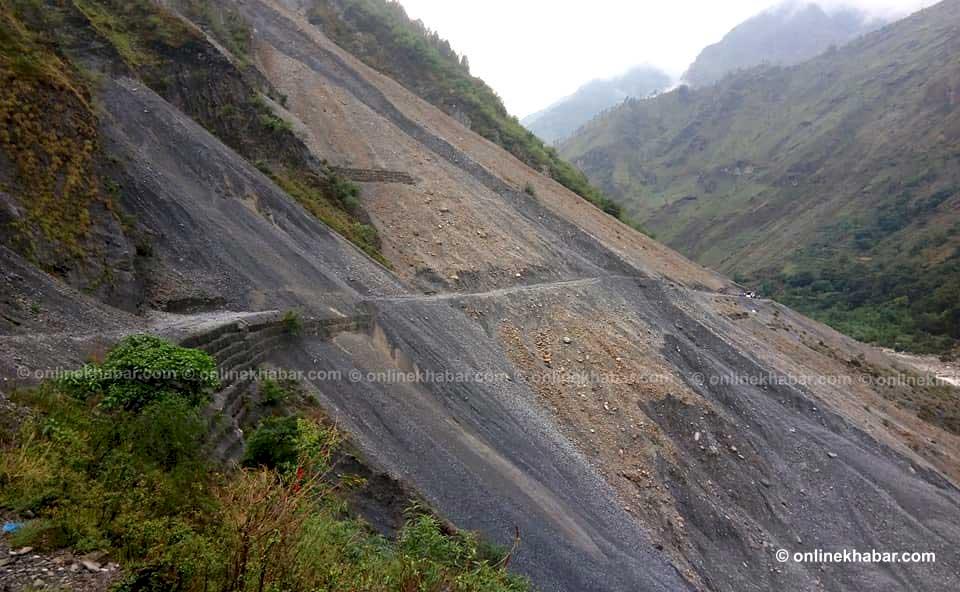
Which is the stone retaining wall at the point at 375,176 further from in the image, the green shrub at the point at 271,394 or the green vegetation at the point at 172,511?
the green vegetation at the point at 172,511

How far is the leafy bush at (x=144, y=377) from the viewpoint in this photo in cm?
570

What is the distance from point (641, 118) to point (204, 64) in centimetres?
16878

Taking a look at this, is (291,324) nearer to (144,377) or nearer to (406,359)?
(406,359)

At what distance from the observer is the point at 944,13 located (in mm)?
154250

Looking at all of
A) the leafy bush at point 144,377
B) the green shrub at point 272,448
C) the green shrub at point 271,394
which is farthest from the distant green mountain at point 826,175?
the leafy bush at point 144,377

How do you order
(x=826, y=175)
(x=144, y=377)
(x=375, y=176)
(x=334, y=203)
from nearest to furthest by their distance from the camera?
(x=144, y=377)
(x=334, y=203)
(x=375, y=176)
(x=826, y=175)

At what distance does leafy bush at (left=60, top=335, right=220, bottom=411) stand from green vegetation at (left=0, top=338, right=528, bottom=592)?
0.05m

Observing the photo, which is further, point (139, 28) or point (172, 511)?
point (139, 28)

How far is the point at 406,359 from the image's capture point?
500 inches

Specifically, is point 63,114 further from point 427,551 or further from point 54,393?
point 427,551

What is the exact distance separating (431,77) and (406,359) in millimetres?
30459

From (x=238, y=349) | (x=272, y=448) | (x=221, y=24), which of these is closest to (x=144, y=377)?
(x=272, y=448)

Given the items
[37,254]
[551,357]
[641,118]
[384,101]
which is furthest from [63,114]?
[641,118]

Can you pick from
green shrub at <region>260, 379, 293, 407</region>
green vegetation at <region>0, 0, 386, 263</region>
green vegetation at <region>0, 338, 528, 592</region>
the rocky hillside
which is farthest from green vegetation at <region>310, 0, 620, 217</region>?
green vegetation at <region>0, 338, 528, 592</region>
